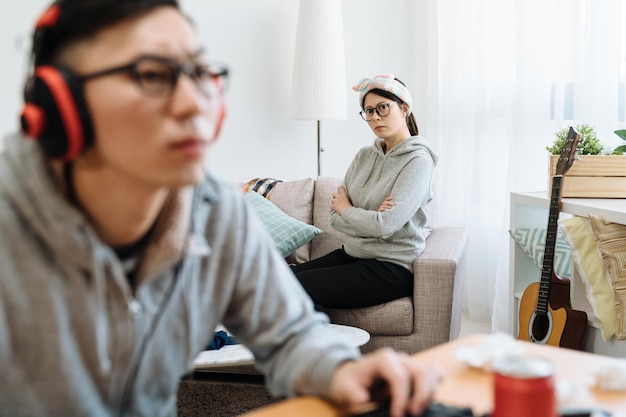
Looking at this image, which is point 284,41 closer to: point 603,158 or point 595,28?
point 595,28

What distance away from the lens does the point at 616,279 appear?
7.86 ft

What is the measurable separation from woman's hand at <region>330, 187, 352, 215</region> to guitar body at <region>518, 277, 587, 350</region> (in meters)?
0.75

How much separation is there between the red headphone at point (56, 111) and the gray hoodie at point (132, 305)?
40 mm

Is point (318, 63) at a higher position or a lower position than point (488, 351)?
higher

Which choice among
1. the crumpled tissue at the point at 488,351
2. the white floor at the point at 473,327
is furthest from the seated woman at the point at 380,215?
the crumpled tissue at the point at 488,351

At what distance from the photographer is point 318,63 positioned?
12.3 ft

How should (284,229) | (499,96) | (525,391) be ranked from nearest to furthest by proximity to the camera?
(525,391), (284,229), (499,96)

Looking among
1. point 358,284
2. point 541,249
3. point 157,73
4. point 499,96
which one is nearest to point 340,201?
point 358,284

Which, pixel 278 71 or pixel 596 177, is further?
pixel 278 71

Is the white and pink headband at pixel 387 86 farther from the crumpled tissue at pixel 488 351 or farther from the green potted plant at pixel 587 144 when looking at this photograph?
the crumpled tissue at pixel 488 351

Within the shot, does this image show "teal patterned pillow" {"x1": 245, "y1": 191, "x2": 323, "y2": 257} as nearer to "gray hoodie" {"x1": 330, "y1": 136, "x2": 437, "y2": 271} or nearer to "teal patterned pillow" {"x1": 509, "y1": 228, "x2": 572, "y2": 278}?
"gray hoodie" {"x1": 330, "y1": 136, "x2": 437, "y2": 271}

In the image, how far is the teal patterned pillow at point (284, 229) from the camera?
10.1 ft

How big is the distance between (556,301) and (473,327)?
119 cm

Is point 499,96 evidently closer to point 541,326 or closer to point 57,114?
point 541,326
